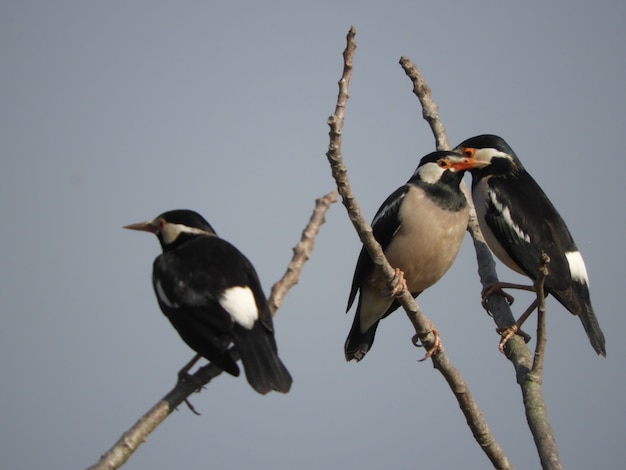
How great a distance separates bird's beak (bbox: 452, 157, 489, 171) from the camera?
6.70 meters

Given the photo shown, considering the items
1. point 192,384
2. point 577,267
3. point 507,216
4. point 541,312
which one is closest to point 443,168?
point 507,216

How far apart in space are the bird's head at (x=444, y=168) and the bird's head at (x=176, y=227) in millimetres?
2065

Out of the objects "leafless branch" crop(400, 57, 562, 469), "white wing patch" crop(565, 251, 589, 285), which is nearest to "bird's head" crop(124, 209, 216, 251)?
"leafless branch" crop(400, 57, 562, 469)

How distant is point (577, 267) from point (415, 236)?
1403 mm

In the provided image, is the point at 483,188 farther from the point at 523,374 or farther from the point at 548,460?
the point at 548,460

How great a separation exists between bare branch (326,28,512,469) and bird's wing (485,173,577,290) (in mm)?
1260

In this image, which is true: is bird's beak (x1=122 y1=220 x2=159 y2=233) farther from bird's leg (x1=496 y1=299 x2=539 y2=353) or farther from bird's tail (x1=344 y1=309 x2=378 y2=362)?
bird's leg (x1=496 y1=299 x2=539 y2=353)

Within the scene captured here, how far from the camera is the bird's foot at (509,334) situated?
6004mm

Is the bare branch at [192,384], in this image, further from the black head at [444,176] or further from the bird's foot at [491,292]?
the bird's foot at [491,292]

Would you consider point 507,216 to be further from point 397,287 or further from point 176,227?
point 176,227

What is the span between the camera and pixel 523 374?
17.7 feet

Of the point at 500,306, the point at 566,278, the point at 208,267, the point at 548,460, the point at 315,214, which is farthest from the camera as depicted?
the point at 500,306

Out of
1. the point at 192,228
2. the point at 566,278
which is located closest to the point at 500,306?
the point at 566,278

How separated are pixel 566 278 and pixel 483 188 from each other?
1.16 meters
